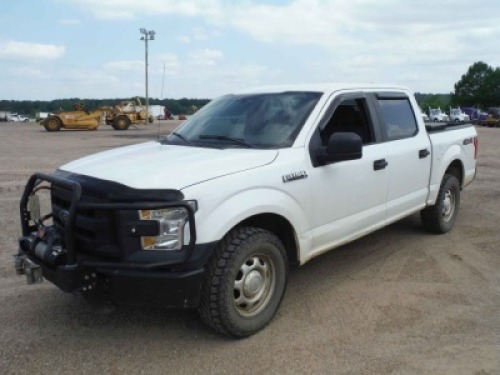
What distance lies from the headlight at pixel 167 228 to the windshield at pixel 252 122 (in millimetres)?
1123

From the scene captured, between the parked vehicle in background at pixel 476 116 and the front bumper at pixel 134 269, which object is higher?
the parked vehicle in background at pixel 476 116

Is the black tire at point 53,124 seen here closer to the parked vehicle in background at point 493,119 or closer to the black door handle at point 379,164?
the black door handle at point 379,164

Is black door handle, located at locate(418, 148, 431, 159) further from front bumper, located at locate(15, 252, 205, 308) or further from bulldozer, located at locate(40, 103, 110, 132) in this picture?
bulldozer, located at locate(40, 103, 110, 132)

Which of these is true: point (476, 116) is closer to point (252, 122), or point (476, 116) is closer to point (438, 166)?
point (438, 166)

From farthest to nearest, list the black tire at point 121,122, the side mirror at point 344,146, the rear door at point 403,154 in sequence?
the black tire at point 121,122 < the rear door at point 403,154 < the side mirror at point 344,146

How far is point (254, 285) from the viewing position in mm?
3658

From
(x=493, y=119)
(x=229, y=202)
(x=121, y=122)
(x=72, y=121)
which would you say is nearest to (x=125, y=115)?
(x=121, y=122)

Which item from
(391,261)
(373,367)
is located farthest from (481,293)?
(373,367)

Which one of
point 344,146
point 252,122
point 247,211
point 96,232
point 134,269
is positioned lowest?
point 134,269

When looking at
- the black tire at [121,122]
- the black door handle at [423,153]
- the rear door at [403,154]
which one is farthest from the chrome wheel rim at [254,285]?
the black tire at [121,122]

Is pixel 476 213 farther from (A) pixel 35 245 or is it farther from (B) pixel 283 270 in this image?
(A) pixel 35 245

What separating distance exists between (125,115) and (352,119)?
32807 mm

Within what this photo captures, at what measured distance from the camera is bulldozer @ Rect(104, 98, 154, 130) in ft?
116

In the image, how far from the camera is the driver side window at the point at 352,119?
4.61 meters
